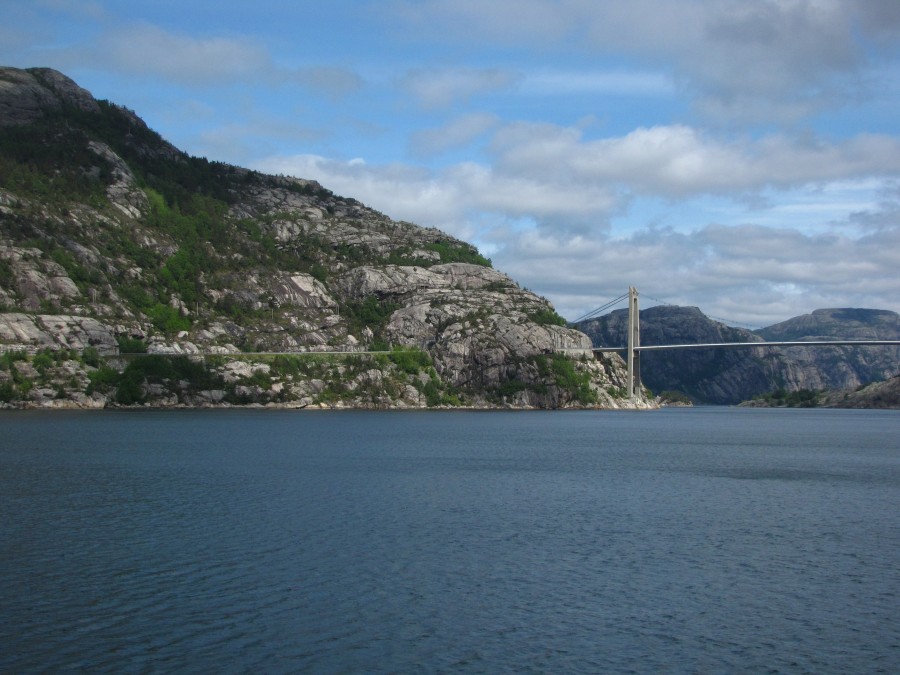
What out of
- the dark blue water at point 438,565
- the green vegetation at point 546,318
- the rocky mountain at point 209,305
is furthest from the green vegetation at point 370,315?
the dark blue water at point 438,565

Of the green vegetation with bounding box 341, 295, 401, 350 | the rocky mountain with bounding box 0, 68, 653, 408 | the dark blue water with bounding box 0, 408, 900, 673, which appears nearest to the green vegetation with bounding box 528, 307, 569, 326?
the rocky mountain with bounding box 0, 68, 653, 408

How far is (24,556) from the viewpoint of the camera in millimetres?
32812

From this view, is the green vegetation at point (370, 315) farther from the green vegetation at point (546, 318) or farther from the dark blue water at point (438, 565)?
the dark blue water at point (438, 565)

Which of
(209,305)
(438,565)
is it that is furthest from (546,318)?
(438,565)

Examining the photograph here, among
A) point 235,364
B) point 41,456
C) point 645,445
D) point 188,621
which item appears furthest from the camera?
point 235,364

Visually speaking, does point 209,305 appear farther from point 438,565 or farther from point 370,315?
point 438,565

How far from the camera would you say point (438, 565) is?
33406 millimetres

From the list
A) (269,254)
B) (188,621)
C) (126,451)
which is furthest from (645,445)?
(269,254)

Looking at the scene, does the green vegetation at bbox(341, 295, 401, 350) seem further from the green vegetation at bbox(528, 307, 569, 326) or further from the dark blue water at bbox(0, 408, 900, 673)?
the dark blue water at bbox(0, 408, 900, 673)

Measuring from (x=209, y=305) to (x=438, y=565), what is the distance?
131 metres

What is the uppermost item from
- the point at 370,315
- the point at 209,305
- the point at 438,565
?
the point at 209,305

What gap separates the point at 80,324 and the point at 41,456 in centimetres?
7327

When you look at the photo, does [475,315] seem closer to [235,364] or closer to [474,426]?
[235,364]

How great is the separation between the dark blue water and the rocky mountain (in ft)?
221
